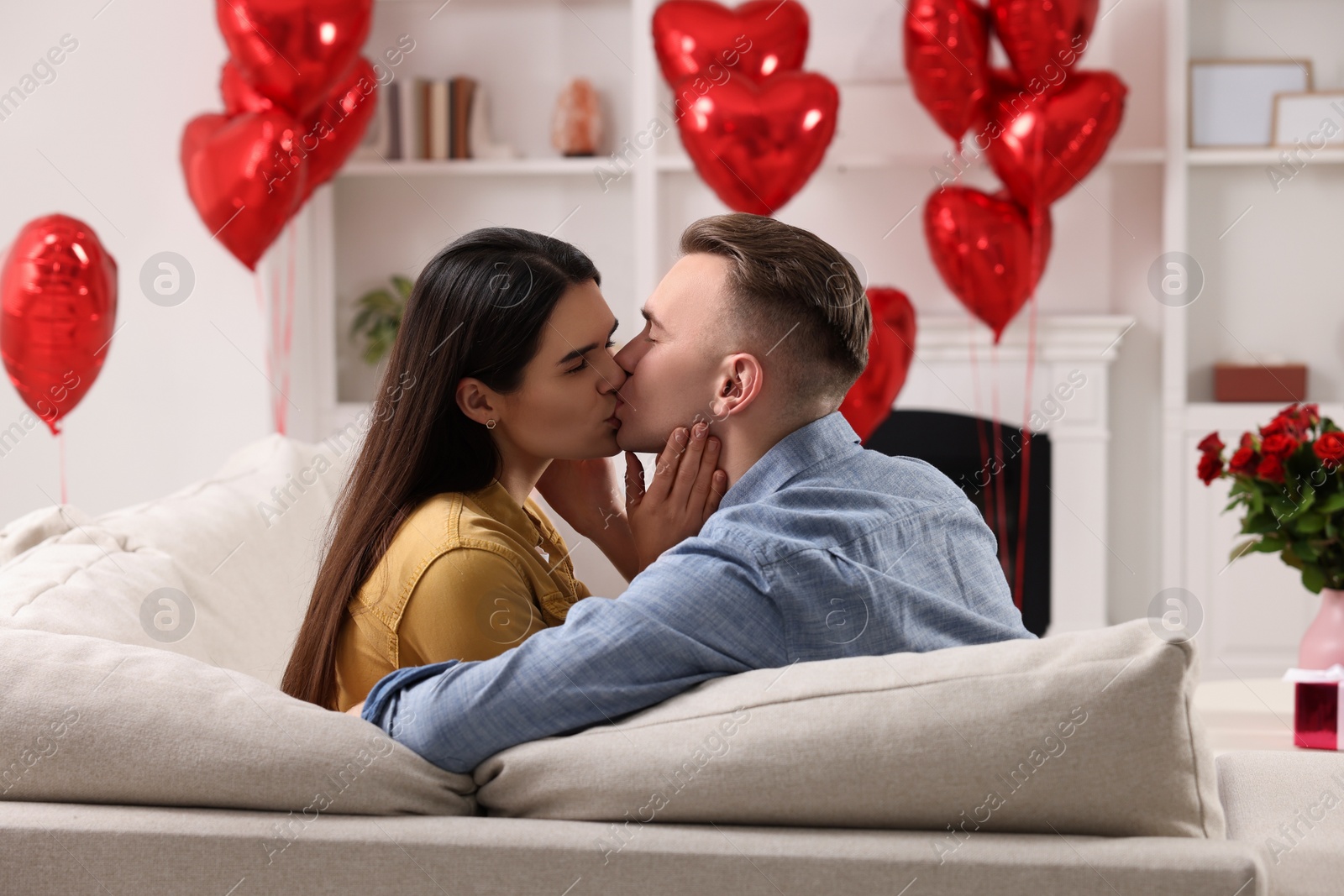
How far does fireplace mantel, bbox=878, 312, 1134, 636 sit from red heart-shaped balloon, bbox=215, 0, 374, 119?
1.91 m

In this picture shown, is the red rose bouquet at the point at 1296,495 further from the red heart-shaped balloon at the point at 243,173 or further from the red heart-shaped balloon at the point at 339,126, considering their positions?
the red heart-shaped balloon at the point at 339,126

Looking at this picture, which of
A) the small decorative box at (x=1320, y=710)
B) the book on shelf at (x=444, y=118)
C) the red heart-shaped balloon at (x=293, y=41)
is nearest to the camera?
the small decorative box at (x=1320, y=710)

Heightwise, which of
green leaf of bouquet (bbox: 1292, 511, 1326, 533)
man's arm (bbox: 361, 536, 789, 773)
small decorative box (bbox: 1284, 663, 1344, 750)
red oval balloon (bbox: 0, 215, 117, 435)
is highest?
red oval balloon (bbox: 0, 215, 117, 435)

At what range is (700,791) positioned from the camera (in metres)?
0.88

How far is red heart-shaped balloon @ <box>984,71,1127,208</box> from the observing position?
3361mm

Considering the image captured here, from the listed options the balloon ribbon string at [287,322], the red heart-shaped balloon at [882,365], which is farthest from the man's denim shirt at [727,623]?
the balloon ribbon string at [287,322]

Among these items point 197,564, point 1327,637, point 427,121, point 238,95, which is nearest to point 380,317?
point 427,121

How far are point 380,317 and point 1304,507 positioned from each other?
3.03 meters

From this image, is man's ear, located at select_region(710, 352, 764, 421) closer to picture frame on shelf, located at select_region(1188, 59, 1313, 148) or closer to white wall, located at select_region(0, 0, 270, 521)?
white wall, located at select_region(0, 0, 270, 521)

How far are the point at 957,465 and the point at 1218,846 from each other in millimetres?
3216

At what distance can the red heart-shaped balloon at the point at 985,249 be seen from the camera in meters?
3.38

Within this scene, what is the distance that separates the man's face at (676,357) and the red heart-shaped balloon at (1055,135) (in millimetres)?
2258

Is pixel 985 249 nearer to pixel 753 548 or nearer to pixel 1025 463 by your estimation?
pixel 1025 463

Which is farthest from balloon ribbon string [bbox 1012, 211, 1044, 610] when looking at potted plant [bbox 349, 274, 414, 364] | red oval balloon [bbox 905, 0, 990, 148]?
potted plant [bbox 349, 274, 414, 364]
